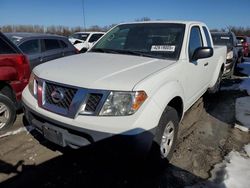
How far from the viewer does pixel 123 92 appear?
2.63 metres

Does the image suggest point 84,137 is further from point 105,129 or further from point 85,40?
point 85,40

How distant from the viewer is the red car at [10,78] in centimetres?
418

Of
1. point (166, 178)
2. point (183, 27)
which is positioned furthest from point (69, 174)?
point (183, 27)

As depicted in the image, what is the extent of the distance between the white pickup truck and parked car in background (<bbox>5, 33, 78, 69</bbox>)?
313 centimetres

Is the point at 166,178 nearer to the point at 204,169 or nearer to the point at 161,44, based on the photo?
the point at 204,169

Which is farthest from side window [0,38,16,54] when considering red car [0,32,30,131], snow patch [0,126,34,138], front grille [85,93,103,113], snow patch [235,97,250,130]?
snow patch [235,97,250,130]

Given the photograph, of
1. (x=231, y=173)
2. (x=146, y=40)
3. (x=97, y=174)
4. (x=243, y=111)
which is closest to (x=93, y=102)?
(x=97, y=174)

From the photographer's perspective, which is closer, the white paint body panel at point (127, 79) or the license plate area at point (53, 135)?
the white paint body panel at point (127, 79)

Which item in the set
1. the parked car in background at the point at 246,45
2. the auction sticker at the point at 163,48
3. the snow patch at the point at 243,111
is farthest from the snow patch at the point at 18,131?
the parked car in background at the point at 246,45

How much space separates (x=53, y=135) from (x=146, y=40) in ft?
6.78

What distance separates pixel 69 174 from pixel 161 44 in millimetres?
2205

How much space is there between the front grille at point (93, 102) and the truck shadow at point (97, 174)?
1.54 feet

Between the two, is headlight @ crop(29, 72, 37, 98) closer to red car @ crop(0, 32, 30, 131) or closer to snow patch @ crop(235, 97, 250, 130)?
red car @ crop(0, 32, 30, 131)

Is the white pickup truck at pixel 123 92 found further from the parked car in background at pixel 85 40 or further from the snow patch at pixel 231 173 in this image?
the parked car in background at pixel 85 40
